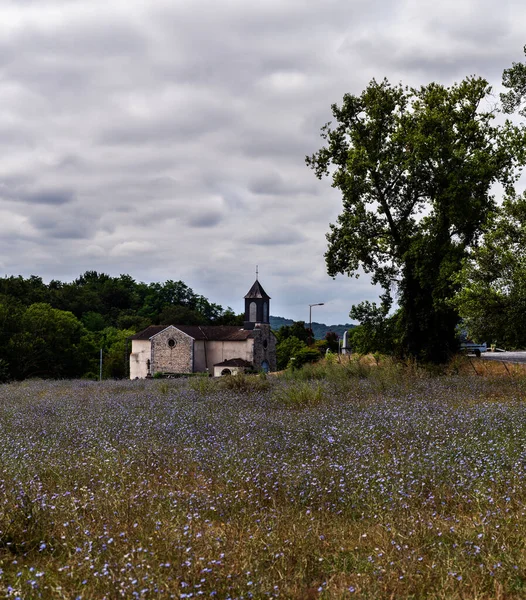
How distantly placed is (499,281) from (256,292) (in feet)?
142

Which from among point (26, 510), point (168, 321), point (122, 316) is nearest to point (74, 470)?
point (26, 510)

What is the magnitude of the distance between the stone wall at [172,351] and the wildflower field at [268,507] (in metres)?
49.3

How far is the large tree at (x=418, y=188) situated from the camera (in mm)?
21953

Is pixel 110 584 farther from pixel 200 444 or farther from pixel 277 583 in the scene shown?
pixel 200 444

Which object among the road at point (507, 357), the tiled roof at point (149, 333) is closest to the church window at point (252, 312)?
the tiled roof at point (149, 333)

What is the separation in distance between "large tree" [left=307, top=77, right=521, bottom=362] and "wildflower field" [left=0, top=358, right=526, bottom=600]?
Answer: 13.3 meters

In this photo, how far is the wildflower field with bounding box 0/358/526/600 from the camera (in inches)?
159

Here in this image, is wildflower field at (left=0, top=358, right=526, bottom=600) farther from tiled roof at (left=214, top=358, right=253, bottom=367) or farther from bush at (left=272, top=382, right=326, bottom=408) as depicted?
tiled roof at (left=214, top=358, right=253, bottom=367)

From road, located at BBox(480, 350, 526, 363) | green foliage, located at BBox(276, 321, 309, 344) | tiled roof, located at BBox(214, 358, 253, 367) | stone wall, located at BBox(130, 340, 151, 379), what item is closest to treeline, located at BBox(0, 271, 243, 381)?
stone wall, located at BBox(130, 340, 151, 379)

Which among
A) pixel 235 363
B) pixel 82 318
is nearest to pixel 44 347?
pixel 235 363

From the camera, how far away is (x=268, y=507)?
5.59 metres

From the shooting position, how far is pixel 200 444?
782 cm

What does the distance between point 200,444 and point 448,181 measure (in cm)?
1768

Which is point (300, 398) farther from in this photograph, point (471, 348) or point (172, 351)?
point (172, 351)
